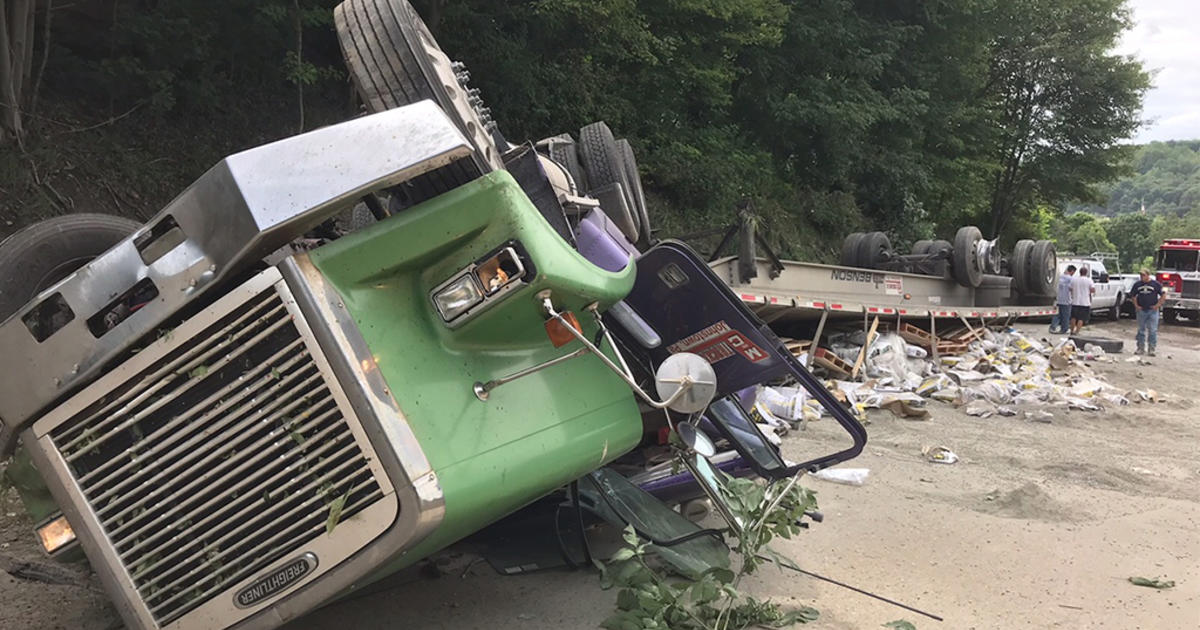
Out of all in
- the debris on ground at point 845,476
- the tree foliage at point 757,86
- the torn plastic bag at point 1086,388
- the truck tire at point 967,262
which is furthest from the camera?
the truck tire at point 967,262

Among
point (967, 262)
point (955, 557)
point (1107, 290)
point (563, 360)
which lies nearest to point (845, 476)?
point (955, 557)

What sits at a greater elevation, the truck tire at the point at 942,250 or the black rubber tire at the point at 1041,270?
the truck tire at the point at 942,250

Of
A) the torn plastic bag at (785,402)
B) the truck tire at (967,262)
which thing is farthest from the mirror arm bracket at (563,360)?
the truck tire at (967,262)

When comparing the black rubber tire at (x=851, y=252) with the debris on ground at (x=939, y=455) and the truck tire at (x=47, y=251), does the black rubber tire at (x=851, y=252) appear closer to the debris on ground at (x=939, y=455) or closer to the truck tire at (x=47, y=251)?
the debris on ground at (x=939, y=455)

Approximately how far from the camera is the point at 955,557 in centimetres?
412

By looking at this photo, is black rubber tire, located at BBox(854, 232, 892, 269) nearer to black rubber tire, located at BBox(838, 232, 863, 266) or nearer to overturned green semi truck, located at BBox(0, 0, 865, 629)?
black rubber tire, located at BBox(838, 232, 863, 266)

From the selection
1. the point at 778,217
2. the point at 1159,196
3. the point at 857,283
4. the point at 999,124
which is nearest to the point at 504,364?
the point at 857,283

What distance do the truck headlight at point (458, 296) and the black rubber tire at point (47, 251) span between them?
1.31 m

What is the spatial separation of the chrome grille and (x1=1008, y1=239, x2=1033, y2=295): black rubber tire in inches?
532

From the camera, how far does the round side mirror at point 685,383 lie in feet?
8.14

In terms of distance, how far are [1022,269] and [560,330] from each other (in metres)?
12.9

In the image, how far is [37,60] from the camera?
8.41 meters

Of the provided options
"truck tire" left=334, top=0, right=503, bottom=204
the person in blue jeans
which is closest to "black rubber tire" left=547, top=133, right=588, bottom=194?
"truck tire" left=334, top=0, right=503, bottom=204

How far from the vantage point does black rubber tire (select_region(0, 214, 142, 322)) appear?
2.78 metres
